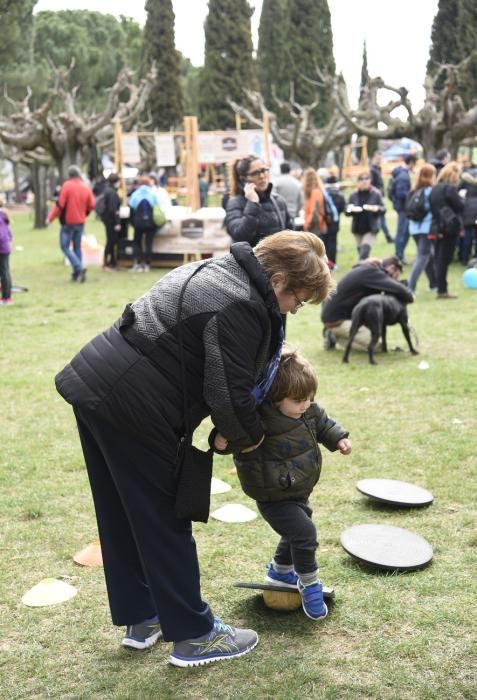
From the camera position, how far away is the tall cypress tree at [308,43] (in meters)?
45.3

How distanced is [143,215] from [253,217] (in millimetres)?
8634

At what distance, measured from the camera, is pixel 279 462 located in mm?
3459

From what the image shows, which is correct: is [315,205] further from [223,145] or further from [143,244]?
[143,244]

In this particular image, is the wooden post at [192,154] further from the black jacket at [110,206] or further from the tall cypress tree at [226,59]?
the tall cypress tree at [226,59]

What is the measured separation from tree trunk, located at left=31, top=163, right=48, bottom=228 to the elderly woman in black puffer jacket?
19.8 m

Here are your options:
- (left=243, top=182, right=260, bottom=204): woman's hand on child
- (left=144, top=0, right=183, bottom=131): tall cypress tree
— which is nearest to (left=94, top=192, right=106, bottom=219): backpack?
(left=243, top=182, right=260, bottom=204): woman's hand on child

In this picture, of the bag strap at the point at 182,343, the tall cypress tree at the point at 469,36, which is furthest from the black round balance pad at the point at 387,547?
the tall cypress tree at the point at 469,36

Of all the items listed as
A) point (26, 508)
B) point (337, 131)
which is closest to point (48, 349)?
point (26, 508)

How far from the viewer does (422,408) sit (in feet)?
23.3

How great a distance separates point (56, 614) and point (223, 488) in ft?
5.67

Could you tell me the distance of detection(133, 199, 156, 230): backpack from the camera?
15931 millimetres

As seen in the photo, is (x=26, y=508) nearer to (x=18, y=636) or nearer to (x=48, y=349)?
(x=18, y=636)

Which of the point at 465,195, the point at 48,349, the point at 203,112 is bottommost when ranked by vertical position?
the point at 48,349

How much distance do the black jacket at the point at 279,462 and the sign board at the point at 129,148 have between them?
1513cm
